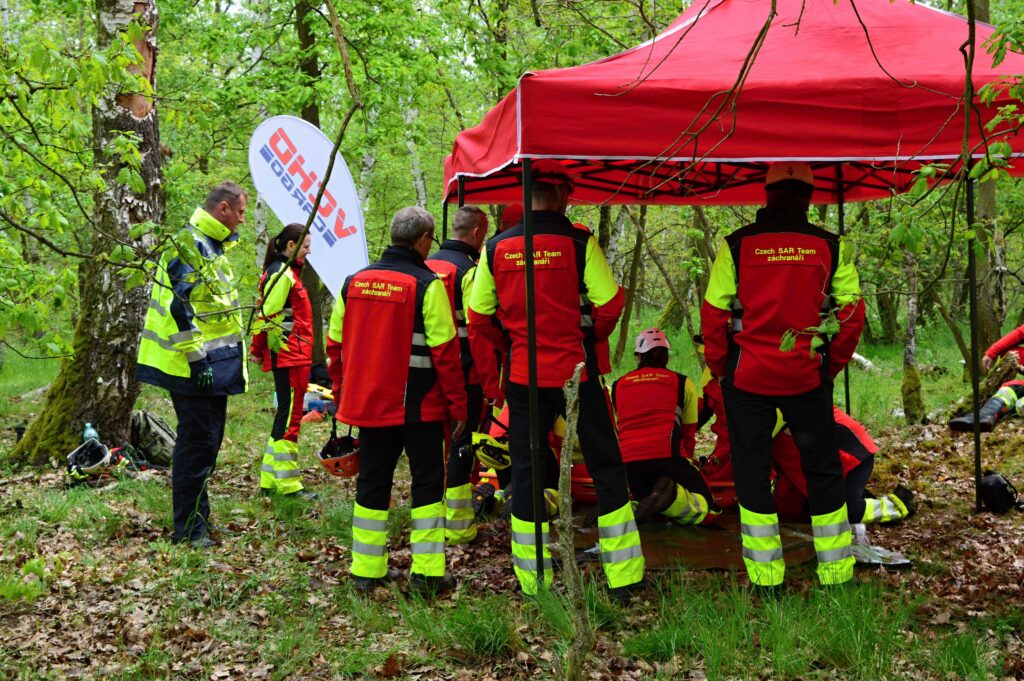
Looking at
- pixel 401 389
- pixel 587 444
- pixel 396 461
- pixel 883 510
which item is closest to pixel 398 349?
pixel 401 389

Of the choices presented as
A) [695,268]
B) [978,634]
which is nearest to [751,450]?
[978,634]

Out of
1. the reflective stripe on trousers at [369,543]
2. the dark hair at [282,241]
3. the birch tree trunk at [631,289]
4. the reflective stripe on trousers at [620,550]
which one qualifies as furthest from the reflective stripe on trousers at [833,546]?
the birch tree trunk at [631,289]

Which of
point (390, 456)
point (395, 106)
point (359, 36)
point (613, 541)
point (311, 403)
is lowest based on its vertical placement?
point (311, 403)

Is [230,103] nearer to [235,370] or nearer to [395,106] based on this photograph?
[395,106]

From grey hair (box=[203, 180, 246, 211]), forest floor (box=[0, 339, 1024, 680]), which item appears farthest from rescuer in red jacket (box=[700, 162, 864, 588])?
grey hair (box=[203, 180, 246, 211])

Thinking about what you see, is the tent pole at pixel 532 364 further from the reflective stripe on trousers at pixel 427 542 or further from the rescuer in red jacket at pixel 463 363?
the rescuer in red jacket at pixel 463 363

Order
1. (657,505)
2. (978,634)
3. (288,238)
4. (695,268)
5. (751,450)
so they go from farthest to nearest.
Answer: (695,268) → (288,238) → (657,505) → (751,450) → (978,634)

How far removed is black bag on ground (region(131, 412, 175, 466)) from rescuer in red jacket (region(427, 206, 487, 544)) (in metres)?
3.40

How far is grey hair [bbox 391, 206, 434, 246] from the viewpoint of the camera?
5.06 meters

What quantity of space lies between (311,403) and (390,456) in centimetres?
583

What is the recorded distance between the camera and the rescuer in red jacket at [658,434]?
5598 millimetres

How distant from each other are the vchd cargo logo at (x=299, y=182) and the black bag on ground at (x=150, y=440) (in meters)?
2.35

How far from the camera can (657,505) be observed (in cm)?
563

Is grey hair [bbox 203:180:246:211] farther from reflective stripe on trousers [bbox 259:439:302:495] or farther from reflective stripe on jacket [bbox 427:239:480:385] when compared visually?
reflective stripe on trousers [bbox 259:439:302:495]
